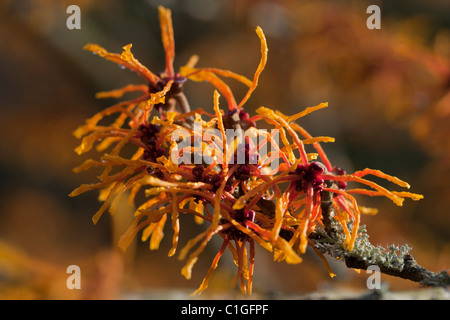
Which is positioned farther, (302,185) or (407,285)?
(407,285)

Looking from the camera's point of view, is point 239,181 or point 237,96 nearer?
point 239,181

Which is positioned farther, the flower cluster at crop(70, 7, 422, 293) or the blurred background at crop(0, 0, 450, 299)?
the blurred background at crop(0, 0, 450, 299)

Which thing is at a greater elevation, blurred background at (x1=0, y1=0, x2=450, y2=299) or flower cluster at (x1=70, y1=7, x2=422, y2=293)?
blurred background at (x1=0, y1=0, x2=450, y2=299)

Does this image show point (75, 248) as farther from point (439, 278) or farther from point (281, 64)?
point (439, 278)

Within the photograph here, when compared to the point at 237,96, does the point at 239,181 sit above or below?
below

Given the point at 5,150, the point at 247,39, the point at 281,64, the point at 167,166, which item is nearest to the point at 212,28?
the point at 247,39

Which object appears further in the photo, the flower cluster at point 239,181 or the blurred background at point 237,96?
the blurred background at point 237,96

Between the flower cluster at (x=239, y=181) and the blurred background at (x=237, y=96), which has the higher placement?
the blurred background at (x=237, y=96)
